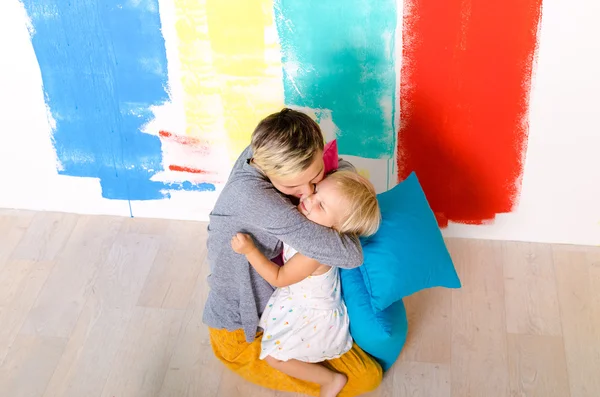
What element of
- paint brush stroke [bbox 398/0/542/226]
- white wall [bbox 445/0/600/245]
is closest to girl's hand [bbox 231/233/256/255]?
paint brush stroke [bbox 398/0/542/226]

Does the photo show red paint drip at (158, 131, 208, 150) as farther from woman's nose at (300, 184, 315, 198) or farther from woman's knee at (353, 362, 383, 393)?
woman's knee at (353, 362, 383, 393)

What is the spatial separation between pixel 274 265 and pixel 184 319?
1.77ft

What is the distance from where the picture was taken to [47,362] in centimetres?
221

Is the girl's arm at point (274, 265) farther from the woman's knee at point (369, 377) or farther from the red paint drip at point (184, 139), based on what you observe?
the red paint drip at point (184, 139)

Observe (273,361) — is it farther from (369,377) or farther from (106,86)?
(106,86)

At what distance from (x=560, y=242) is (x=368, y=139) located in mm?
756

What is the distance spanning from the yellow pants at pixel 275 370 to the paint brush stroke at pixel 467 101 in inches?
26.4

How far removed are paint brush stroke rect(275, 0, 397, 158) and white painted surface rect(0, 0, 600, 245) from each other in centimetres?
7

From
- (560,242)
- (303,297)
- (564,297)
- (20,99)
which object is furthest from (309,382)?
(20,99)

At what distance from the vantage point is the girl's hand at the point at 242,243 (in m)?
1.89

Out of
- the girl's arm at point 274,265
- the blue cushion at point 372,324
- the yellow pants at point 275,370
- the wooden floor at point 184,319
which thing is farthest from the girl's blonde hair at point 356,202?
the wooden floor at point 184,319

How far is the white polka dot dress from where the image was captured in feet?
6.59

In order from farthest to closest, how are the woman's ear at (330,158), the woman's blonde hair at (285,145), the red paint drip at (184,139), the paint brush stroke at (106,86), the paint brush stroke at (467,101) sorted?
the red paint drip at (184,139)
the paint brush stroke at (106,86)
the paint brush stroke at (467,101)
the woman's ear at (330,158)
the woman's blonde hair at (285,145)

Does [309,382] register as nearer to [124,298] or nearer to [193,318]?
[193,318]
